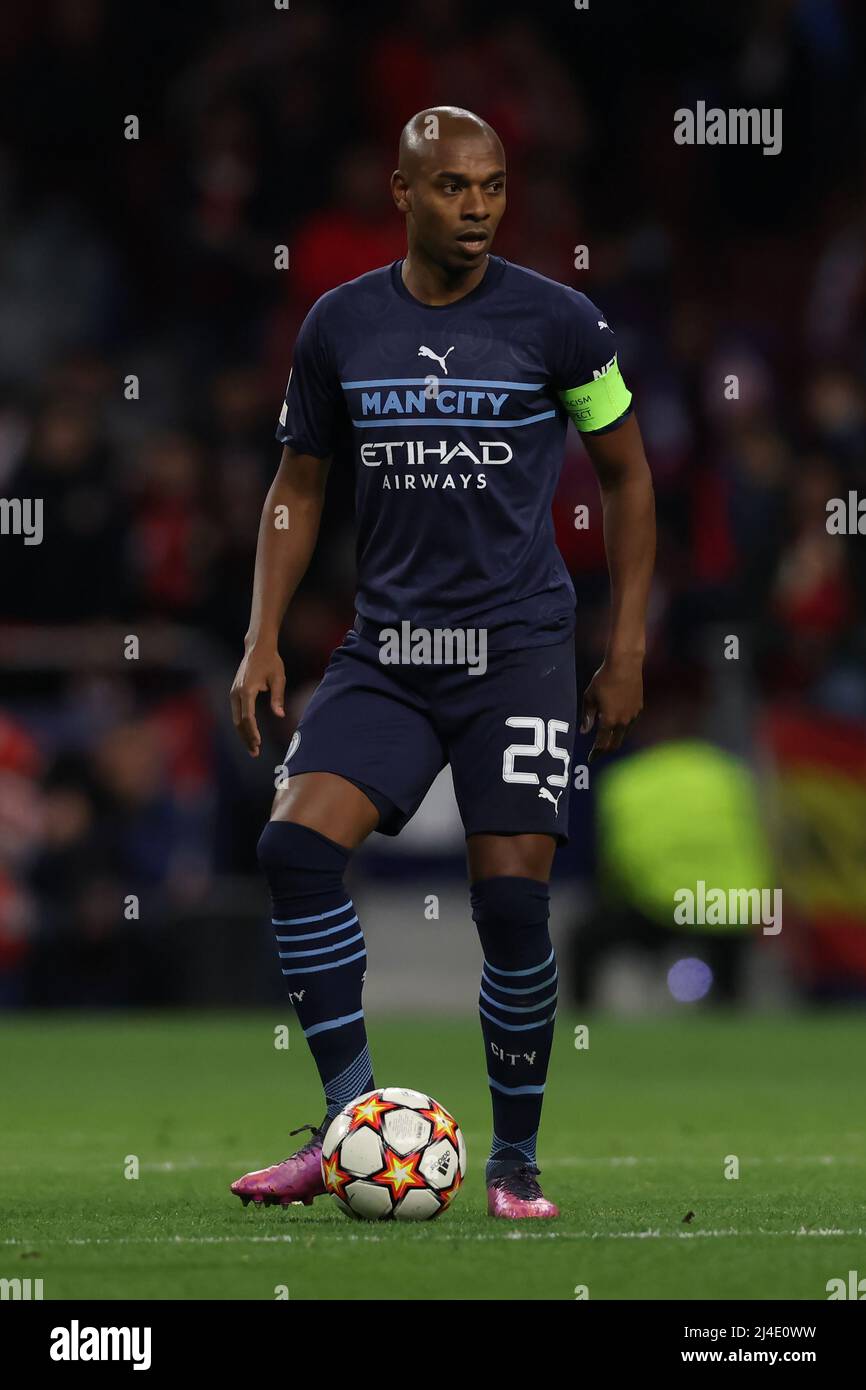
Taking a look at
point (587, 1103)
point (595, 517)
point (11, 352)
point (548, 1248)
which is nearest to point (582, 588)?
point (595, 517)

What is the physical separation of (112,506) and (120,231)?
3.26m

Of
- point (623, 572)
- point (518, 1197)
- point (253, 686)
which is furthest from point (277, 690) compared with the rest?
point (518, 1197)

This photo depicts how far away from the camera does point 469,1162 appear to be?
7035 mm

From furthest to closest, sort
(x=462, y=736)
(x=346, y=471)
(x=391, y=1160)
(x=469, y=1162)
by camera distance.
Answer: (x=346, y=471), (x=469, y=1162), (x=462, y=736), (x=391, y=1160)

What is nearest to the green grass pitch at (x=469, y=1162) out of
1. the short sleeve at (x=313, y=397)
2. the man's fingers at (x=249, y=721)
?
the man's fingers at (x=249, y=721)

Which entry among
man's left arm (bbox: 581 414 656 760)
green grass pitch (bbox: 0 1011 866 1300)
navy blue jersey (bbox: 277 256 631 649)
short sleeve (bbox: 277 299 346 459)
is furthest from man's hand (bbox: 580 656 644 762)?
green grass pitch (bbox: 0 1011 866 1300)

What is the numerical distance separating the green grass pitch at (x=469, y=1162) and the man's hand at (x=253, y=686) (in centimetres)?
107

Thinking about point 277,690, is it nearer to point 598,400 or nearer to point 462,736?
point 462,736

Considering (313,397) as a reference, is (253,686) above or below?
below

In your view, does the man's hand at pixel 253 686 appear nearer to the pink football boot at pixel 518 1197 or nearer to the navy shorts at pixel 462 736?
the navy shorts at pixel 462 736

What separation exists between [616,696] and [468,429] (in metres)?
0.68

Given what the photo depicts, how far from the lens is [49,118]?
1625 cm

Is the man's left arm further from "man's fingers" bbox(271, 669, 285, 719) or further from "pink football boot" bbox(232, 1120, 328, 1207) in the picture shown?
"pink football boot" bbox(232, 1120, 328, 1207)

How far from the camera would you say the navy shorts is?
5.66 metres
